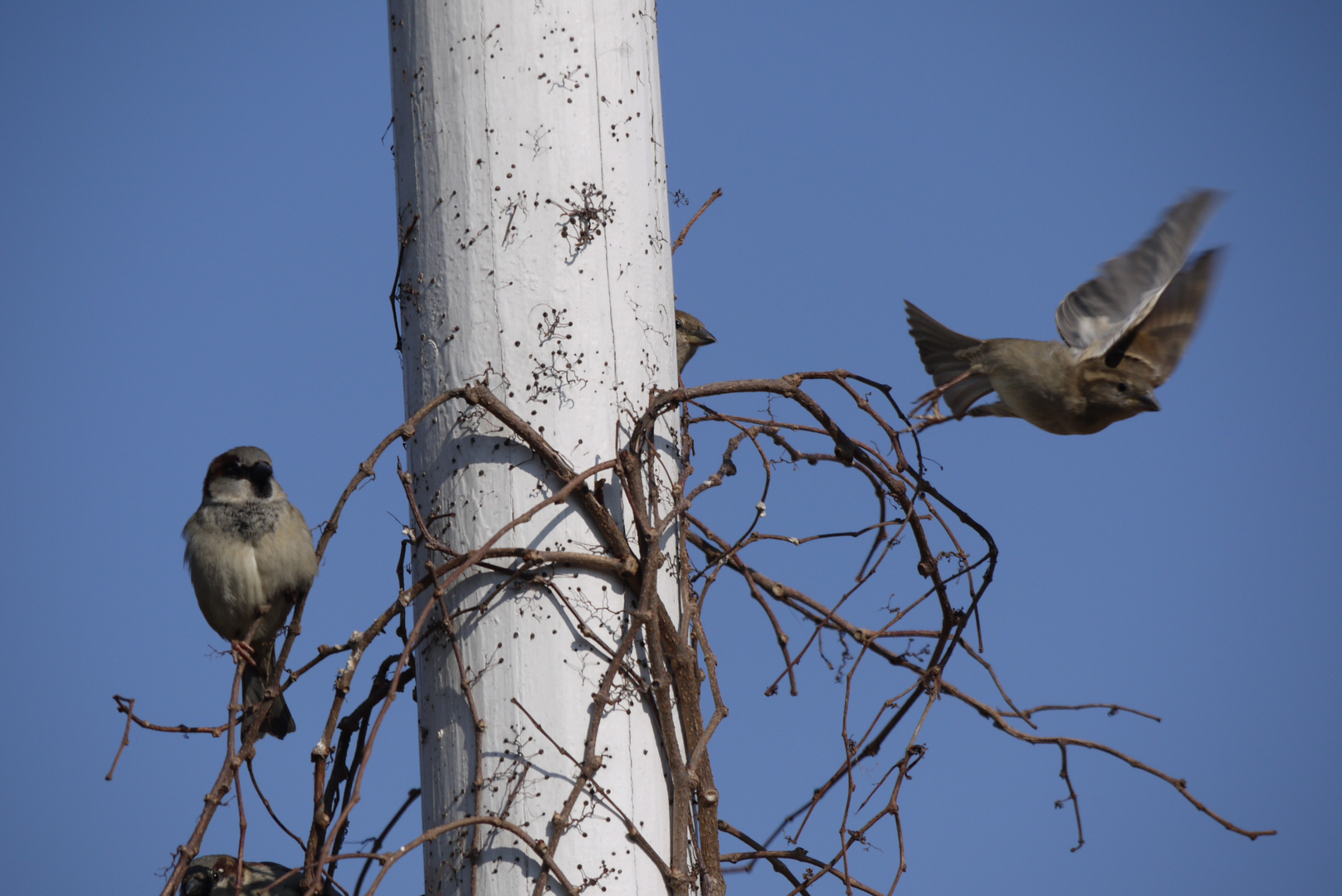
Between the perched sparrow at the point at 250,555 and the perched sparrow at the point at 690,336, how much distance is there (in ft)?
8.25

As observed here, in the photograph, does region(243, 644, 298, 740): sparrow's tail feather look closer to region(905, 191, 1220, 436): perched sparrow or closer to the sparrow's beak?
Result: region(905, 191, 1220, 436): perched sparrow

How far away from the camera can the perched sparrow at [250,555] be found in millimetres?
3734

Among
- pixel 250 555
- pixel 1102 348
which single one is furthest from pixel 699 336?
pixel 250 555

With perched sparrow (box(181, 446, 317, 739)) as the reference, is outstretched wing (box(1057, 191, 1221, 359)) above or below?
above

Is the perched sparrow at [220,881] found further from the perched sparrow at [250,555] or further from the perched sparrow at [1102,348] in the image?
the perched sparrow at [1102,348]

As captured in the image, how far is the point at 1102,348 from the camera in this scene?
4703 mm

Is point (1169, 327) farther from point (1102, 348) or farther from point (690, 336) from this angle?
point (690, 336)

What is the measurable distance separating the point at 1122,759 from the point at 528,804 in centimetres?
154

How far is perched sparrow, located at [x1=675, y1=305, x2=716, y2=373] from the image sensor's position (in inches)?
235

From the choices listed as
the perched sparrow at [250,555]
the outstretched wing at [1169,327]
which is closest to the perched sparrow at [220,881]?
the perched sparrow at [250,555]

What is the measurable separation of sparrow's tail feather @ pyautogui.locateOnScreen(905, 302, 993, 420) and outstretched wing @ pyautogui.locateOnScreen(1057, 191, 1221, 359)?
59 cm

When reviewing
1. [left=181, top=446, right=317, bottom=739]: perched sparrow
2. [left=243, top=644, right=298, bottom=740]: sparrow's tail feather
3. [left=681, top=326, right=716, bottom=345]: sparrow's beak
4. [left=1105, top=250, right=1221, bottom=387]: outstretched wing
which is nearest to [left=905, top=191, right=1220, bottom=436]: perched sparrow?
[left=1105, top=250, right=1221, bottom=387]: outstretched wing

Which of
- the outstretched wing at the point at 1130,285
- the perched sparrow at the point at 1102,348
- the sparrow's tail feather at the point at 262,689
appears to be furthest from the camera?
the perched sparrow at the point at 1102,348

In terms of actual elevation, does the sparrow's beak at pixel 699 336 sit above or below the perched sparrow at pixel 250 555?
above
